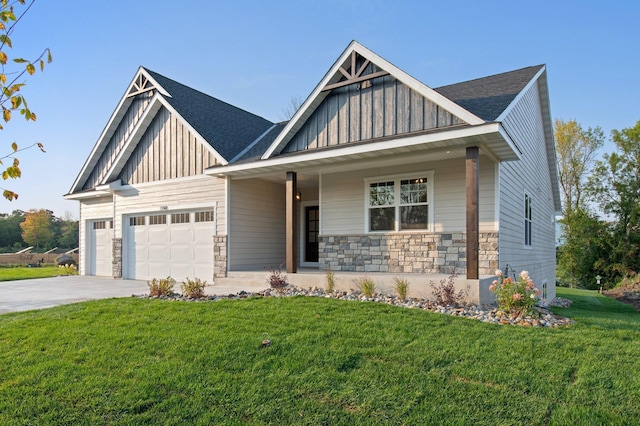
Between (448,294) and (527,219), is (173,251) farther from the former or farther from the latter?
(527,219)

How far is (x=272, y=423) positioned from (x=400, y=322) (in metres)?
2.93

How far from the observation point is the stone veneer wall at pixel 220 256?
11.0 metres

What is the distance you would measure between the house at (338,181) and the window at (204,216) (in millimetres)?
34

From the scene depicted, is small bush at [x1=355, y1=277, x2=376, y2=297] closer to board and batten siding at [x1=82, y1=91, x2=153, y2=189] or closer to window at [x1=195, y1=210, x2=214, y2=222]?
window at [x1=195, y1=210, x2=214, y2=222]

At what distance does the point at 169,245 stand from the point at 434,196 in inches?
313

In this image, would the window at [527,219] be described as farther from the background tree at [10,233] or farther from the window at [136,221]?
the background tree at [10,233]

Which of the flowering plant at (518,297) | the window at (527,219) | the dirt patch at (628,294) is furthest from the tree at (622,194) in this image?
the flowering plant at (518,297)

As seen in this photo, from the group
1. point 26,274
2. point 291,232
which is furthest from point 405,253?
point 26,274

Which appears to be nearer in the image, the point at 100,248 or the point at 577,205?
the point at 100,248

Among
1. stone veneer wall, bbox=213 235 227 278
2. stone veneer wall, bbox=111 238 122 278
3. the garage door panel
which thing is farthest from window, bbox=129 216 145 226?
stone veneer wall, bbox=213 235 227 278

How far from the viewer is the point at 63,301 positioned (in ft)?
27.9

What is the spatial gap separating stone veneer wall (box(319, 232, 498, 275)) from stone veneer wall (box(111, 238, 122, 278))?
7.22 m

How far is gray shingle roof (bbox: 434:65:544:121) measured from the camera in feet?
27.8

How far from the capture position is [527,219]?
1187 centimetres
